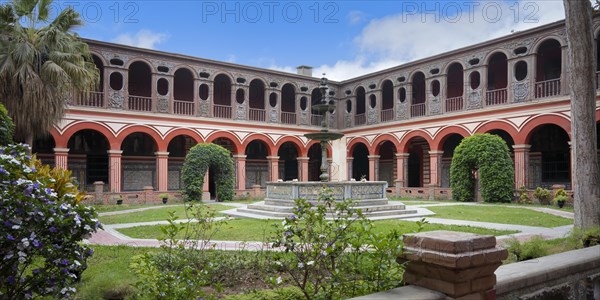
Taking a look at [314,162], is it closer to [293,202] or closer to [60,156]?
[60,156]

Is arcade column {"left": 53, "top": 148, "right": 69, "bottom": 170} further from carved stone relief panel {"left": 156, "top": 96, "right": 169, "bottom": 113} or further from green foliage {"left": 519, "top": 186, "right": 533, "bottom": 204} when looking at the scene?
green foliage {"left": 519, "top": 186, "right": 533, "bottom": 204}

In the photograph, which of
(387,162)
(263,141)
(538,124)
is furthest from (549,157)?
(263,141)

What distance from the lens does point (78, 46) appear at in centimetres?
1655

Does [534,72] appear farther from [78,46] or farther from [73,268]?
[73,268]

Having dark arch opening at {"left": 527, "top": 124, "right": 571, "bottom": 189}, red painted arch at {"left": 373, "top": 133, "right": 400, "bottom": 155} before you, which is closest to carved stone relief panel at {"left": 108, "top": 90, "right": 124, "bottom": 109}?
red painted arch at {"left": 373, "top": 133, "right": 400, "bottom": 155}

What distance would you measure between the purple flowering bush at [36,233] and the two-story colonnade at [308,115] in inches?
609

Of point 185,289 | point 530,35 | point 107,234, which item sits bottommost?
point 107,234

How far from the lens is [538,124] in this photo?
19.2 metres

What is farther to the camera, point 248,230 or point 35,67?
point 35,67

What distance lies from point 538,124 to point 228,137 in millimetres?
16001

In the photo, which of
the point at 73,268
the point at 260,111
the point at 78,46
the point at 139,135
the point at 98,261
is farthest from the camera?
the point at 260,111

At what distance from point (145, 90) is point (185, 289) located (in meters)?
23.5

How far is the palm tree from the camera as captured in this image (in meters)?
14.4

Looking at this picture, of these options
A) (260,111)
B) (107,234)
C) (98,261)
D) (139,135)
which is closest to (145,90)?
(139,135)
